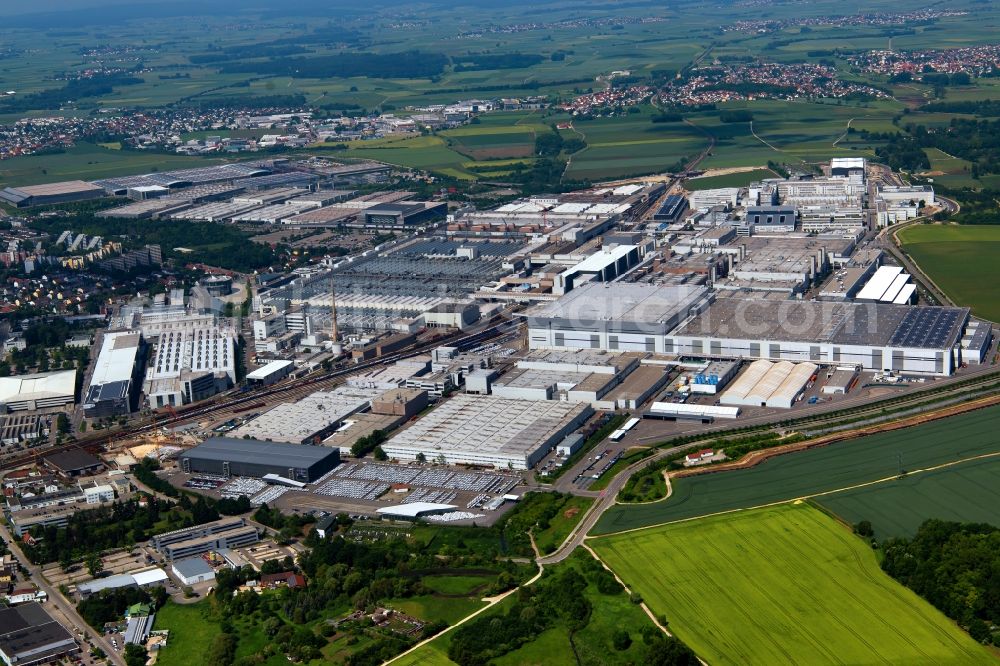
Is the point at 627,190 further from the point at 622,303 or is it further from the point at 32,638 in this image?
the point at 32,638

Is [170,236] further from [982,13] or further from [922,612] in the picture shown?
[982,13]

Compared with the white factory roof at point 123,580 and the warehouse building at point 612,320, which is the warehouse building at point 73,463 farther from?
the warehouse building at point 612,320

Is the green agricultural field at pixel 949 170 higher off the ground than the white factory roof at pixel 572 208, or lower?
lower

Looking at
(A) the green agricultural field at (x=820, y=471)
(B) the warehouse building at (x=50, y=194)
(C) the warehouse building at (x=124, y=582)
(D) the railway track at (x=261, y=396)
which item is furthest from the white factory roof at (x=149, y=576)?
(B) the warehouse building at (x=50, y=194)

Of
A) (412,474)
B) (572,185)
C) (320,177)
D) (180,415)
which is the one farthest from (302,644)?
(320,177)

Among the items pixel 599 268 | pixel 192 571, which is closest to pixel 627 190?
pixel 599 268

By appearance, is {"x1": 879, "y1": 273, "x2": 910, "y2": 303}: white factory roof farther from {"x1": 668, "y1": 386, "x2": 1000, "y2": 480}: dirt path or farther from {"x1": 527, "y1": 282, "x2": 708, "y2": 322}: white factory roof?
{"x1": 668, "y1": 386, "x2": 1000, "y2": 480}: dirt path
